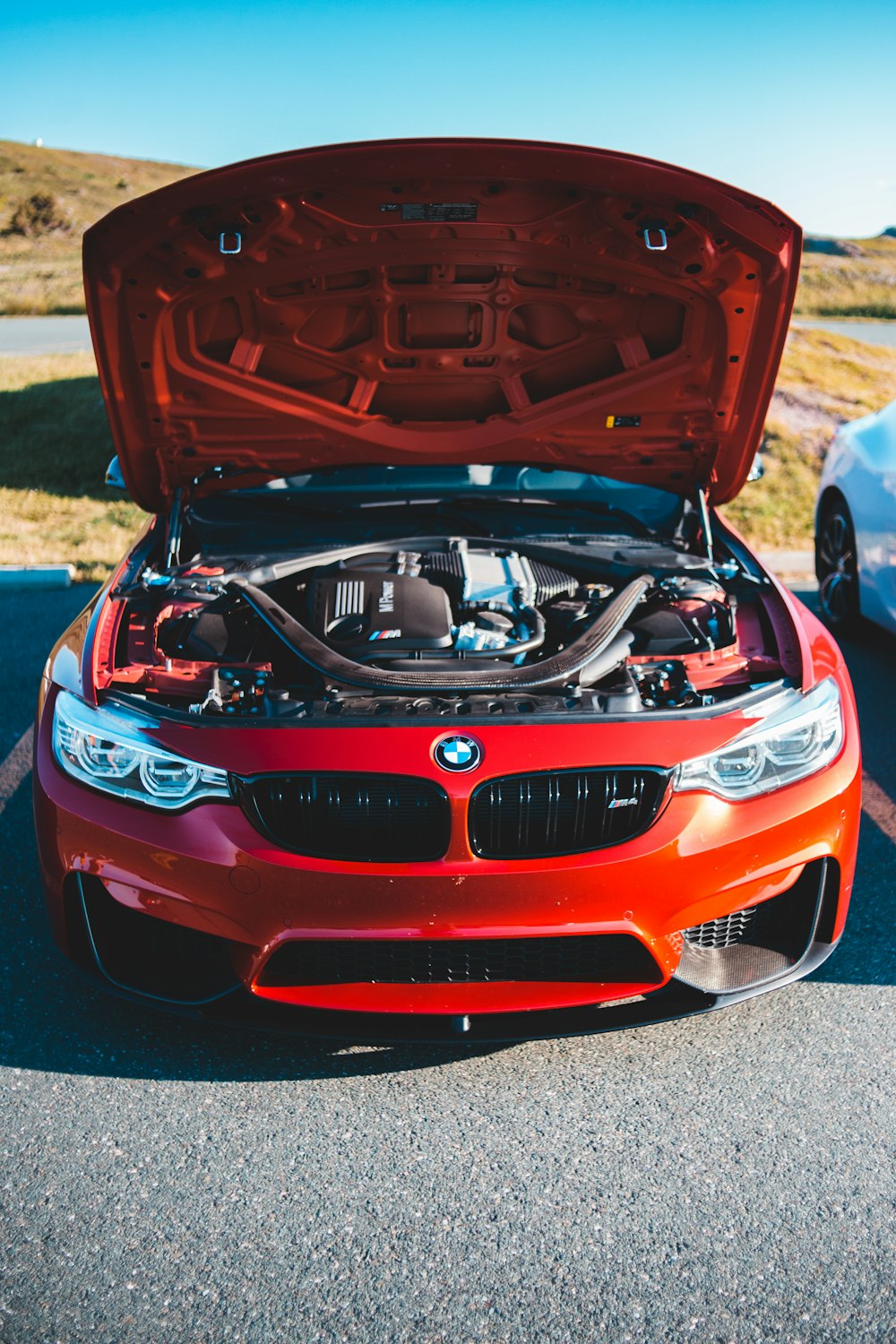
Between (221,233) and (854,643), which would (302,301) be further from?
(854,643)

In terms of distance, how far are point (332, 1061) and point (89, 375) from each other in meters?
10.9

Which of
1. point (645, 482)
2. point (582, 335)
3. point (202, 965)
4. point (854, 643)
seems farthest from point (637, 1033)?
point (854, 643)

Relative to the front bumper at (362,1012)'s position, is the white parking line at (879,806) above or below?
below

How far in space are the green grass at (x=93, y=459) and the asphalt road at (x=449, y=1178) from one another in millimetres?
4485

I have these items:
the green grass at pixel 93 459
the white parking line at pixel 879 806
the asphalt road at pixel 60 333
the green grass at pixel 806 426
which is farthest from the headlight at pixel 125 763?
the asphalt road at pixel 60 333

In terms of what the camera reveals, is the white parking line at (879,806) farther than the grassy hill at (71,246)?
No

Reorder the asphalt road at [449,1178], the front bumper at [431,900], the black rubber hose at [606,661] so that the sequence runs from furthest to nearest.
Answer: the black rubber hose at [606,661] → the front bumper at [431,900] → the asphalt road at [449,1178]

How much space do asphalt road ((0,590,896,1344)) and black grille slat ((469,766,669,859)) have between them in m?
0.60

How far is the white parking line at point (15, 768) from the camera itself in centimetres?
349

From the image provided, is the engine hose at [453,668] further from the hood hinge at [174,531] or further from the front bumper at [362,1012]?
the front bumper at [362,1012]

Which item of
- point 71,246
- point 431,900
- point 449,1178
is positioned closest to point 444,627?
point 431,900

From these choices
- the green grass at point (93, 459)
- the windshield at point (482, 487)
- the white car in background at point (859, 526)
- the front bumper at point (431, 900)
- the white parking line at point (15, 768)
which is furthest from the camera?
the green grass at point (93, 459)

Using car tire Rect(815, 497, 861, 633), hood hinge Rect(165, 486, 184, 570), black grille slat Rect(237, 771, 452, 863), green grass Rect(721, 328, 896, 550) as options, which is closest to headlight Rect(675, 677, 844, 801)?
black grille slat Rect(237, 771, 452, 863)

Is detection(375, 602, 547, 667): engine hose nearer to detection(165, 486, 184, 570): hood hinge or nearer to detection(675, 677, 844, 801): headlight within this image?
detection(675, 677, 844, 801): headlight
